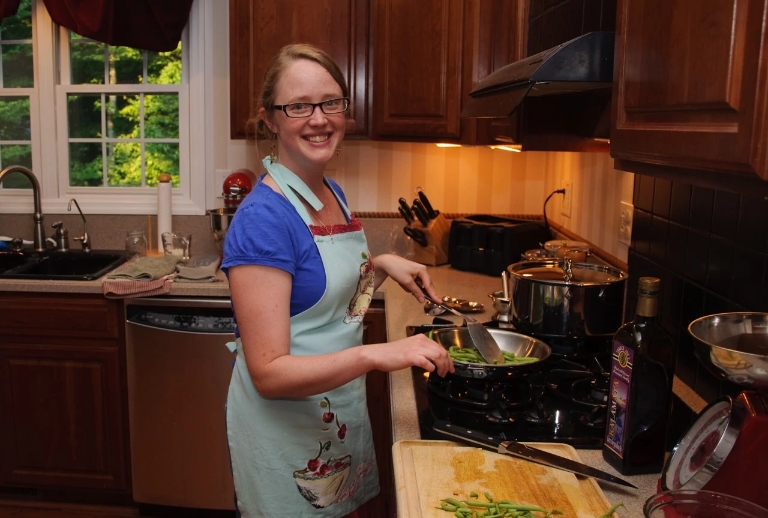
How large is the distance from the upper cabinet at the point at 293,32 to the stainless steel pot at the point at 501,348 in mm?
1388

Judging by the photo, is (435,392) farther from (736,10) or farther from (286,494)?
(736,10)

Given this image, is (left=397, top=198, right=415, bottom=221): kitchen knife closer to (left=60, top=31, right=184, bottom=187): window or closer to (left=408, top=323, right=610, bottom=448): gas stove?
(left=60, top=31, right=184, bottom=187): window

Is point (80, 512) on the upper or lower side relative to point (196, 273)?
lower

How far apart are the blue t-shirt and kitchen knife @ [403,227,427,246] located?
1661mm

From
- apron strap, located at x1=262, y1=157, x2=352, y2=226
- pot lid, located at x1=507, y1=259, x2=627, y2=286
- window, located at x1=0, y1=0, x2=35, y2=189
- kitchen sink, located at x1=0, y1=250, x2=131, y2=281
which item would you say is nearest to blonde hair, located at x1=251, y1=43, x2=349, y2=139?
apron strap, located at x1=262, y1=157, x2=352, y2=226

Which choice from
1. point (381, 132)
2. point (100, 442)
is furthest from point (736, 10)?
point (100, 442)

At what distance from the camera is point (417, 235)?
3182 mm

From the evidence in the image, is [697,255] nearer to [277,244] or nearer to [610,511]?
[610,511]

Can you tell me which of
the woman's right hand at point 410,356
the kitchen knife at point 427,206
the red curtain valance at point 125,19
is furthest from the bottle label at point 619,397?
the red curtain valance at point 125,19

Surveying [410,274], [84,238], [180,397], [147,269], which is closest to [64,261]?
[84,238]

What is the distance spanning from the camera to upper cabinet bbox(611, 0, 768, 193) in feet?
2.71

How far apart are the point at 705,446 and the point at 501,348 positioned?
2.58ft

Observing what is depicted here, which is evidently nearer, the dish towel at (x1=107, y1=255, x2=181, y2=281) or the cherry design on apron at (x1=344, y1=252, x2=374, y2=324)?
the cherry design on apron at (x1=344, y1=252, x2=374, y2=324)

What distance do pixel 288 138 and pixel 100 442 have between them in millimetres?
1908
